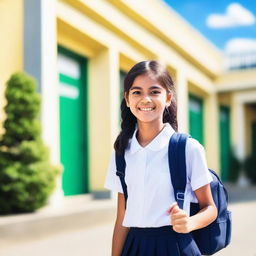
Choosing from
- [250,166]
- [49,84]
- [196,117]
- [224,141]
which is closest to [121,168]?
[49,84]

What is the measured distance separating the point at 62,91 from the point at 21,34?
1.81 meters

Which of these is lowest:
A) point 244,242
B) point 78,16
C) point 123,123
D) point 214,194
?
point 244,242

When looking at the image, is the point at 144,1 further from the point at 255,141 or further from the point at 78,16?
the point at 255,141

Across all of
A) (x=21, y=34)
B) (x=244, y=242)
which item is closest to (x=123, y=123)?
(x=244, y=242)

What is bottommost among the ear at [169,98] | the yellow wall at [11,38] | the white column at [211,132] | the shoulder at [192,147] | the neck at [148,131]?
the shoulder at [192,147]

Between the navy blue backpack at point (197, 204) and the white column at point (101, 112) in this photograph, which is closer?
the navy blue backpack at point (197, 204)

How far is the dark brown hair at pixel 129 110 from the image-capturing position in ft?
5.89

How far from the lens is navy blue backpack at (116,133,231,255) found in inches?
66.4

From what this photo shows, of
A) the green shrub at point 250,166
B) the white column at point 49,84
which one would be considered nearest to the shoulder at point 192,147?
the white column at point 49,84

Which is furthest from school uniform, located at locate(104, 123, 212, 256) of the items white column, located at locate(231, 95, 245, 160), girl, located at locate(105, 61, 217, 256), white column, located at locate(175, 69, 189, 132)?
white column, located at locate(231, 95, 245, 160)

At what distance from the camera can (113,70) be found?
408 inches

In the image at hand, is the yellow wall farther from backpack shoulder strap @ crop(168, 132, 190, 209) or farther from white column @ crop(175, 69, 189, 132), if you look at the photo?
backpack shoulder strap @ crop(168, 132, 190, 209)

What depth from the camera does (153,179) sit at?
172cm

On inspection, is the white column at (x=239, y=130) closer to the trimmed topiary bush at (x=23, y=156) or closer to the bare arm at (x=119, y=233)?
the trimmed topiary bush at (x=23, y=156)
